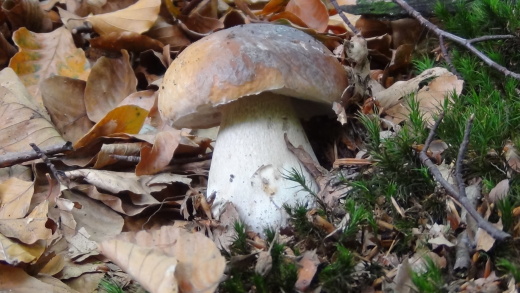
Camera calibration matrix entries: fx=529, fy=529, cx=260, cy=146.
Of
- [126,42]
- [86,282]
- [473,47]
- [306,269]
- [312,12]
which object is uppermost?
[473,47]

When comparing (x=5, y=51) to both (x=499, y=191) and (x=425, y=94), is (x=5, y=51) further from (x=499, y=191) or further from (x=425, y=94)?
(x=499, y=191)

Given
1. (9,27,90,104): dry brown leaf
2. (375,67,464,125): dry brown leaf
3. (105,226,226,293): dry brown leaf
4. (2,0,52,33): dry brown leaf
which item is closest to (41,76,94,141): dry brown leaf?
(9,27,90,104): dry brown leaf

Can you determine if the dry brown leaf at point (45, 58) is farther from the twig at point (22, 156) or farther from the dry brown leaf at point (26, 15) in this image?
the twig at point (22, 156)

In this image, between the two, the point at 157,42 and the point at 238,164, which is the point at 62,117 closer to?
the point at 157,42

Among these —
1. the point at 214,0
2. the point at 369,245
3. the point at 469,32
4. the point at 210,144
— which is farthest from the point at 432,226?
the point at 214,0

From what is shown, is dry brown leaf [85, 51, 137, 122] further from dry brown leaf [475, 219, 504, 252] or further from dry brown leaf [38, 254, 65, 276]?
dry brown leaf [475, 219, 504, 252]

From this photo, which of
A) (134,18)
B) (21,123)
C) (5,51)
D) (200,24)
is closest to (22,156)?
(21,123)
